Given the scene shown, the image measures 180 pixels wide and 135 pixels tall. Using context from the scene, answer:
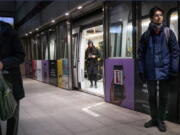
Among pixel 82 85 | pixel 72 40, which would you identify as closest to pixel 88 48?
pixel 72 40

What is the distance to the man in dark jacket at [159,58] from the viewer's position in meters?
2.72

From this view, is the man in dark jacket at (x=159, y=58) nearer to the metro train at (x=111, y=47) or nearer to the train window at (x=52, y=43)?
the metro train at (x=111, y=47)

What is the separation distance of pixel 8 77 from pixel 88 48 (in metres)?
4.82

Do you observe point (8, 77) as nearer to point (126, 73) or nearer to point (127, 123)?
point (127, 123)

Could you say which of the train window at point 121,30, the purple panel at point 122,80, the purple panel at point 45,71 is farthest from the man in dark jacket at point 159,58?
the purple panel at point 45,71

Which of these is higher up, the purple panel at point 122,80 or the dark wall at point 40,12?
the dark wall at point 40,12

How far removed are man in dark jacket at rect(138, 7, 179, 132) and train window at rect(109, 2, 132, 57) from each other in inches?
44.8

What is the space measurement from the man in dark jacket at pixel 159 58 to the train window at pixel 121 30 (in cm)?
114

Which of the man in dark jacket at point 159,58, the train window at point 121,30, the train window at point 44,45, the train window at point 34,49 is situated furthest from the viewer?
the train window at point 34,49

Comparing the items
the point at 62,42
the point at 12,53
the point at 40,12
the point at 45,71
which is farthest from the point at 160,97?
the point at 40,12

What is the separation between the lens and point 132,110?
12.5 feet

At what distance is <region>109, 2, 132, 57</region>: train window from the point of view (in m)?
4.01

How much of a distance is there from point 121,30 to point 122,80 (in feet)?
3.38

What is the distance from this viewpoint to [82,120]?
3.37 meters
